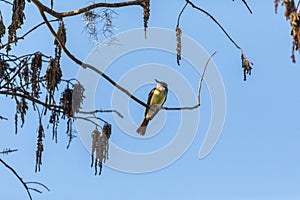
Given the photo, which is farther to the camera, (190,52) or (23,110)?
(190,52)

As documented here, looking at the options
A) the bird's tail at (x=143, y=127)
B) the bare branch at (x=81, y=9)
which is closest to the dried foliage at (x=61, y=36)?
the bare branch at (x=81, y=9)

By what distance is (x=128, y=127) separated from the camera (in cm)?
386

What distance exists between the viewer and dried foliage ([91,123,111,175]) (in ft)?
9.55

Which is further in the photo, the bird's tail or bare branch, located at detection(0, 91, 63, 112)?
the bird's tail

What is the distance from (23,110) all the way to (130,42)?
0.83 m

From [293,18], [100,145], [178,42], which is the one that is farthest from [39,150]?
[293,18]

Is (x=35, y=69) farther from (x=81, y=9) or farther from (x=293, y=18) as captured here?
(x=293, y=18)

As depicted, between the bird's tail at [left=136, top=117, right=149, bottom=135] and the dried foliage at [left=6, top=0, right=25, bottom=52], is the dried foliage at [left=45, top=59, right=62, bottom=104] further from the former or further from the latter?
the bird's tail at [left=136, top=117, right=149, bottom=135]

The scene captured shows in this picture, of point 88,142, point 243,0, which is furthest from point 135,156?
point 243,0

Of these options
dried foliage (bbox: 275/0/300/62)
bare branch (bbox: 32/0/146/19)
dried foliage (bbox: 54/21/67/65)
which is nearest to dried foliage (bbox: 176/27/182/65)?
bare branch (bbox: 32/0/146/19)

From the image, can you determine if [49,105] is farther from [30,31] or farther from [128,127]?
[128,127]

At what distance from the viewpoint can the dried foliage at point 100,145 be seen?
2.91m

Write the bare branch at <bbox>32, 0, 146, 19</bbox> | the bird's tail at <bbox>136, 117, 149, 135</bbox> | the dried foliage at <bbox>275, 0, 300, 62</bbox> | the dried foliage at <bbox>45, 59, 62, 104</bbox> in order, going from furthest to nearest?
the bird's tail at <bbox>136, 117, 149, 135</bbox>, the bare branch at <bbox>32, 0, 146, 19</bbox>, the dried foliage at <bbox>45, 59, 62, 104</bbox>, the dried foliage at <bbox>275, 0, 300, 62</bbox>

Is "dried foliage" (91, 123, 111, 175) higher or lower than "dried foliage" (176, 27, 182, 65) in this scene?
lower
